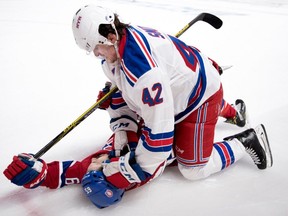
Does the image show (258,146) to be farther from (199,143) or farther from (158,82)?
(158,82)

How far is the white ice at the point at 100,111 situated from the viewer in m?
1.28

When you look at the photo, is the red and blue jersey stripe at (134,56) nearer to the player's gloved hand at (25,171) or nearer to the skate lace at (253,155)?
the player's gloved hand at (25,171)

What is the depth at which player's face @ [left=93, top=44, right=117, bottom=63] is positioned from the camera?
112 centimetres

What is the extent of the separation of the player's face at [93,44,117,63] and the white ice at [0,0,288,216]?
0.57 meters

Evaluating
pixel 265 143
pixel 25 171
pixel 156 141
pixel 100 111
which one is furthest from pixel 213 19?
pixel 25 171

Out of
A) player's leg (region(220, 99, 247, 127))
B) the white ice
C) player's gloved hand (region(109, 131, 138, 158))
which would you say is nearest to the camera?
the white ice

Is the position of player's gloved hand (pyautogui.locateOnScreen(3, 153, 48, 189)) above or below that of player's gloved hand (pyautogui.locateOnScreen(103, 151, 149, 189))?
above

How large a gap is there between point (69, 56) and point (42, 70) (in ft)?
1.35

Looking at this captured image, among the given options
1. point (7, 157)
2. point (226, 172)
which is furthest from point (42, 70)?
point (226, 172)

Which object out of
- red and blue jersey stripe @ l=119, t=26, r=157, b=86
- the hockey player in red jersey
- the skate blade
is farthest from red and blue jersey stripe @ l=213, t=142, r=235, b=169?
red and blue jersey stripe @ l=119, t=26, r=157, b=86

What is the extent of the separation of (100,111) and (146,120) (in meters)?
1.04

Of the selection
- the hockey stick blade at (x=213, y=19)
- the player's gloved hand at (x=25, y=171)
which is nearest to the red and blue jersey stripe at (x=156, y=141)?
the player's gloved hand at (x=25, y=171)

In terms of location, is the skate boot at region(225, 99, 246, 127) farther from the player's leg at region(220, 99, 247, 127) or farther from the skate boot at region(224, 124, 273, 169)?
the skate boot at region(224, 124, 273, 169)

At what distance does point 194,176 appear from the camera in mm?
1386
